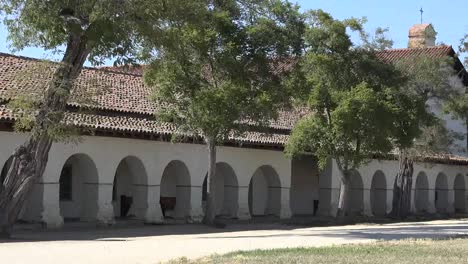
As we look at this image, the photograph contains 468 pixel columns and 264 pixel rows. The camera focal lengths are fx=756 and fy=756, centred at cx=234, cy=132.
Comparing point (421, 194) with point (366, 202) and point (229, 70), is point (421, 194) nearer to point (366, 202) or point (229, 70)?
point (366, 202)

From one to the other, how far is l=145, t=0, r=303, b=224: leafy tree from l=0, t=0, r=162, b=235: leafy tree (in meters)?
4.90

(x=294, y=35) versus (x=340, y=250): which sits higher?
(x=294, y=35)

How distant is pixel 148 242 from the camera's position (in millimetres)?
18000

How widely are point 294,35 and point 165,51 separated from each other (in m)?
6.48

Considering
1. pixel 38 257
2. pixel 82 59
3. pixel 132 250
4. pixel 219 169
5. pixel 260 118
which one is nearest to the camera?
pixel 38 257

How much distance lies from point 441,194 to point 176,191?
21.1m

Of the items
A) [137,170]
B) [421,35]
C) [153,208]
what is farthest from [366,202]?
[137,170]

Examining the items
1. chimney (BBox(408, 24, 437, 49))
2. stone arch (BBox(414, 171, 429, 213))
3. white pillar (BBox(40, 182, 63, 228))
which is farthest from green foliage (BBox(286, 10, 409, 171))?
chimney (BBox(408, 24, 437, 49))

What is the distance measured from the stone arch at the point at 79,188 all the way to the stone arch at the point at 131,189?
5.71 ft

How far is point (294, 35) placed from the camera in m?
24.2

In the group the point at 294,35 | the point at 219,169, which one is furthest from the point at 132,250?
the point at 219,169

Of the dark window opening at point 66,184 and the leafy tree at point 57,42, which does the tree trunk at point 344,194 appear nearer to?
the dark window opening at point 66,184

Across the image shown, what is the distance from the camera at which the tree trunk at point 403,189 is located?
120 ft

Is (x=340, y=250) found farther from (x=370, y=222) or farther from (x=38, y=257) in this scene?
(x=370, y=222)
